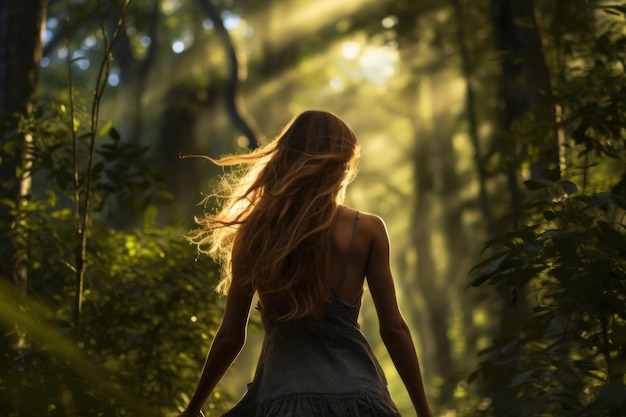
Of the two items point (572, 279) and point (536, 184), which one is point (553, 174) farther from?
point (572, 279)

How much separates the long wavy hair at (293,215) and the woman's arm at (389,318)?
0.56 feet

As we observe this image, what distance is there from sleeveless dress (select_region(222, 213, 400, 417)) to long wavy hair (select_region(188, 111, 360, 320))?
8cm

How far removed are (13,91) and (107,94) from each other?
19.9 meters

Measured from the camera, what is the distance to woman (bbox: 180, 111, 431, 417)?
3.49 metres

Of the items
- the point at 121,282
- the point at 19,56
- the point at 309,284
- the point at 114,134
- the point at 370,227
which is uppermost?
the point at 19,56

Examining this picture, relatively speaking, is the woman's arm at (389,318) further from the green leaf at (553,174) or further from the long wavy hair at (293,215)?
the green leaf at (553,174)

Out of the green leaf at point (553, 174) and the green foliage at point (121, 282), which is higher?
the green leaf at point (553, 174)

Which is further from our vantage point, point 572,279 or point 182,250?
point 182,250

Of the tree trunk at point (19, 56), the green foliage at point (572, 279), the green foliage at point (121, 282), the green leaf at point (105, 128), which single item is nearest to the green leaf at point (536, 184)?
the green foliage at point (572, 279)

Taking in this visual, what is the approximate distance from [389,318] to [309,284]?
0.34 meters

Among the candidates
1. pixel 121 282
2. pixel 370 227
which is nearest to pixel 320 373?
pixel 370 227

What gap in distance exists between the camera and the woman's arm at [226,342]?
3.69 meters

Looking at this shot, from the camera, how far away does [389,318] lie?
368cm

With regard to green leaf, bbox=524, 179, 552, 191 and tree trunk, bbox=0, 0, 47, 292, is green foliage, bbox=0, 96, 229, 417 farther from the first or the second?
green leaf, bbox=524, 179, 552, 191
